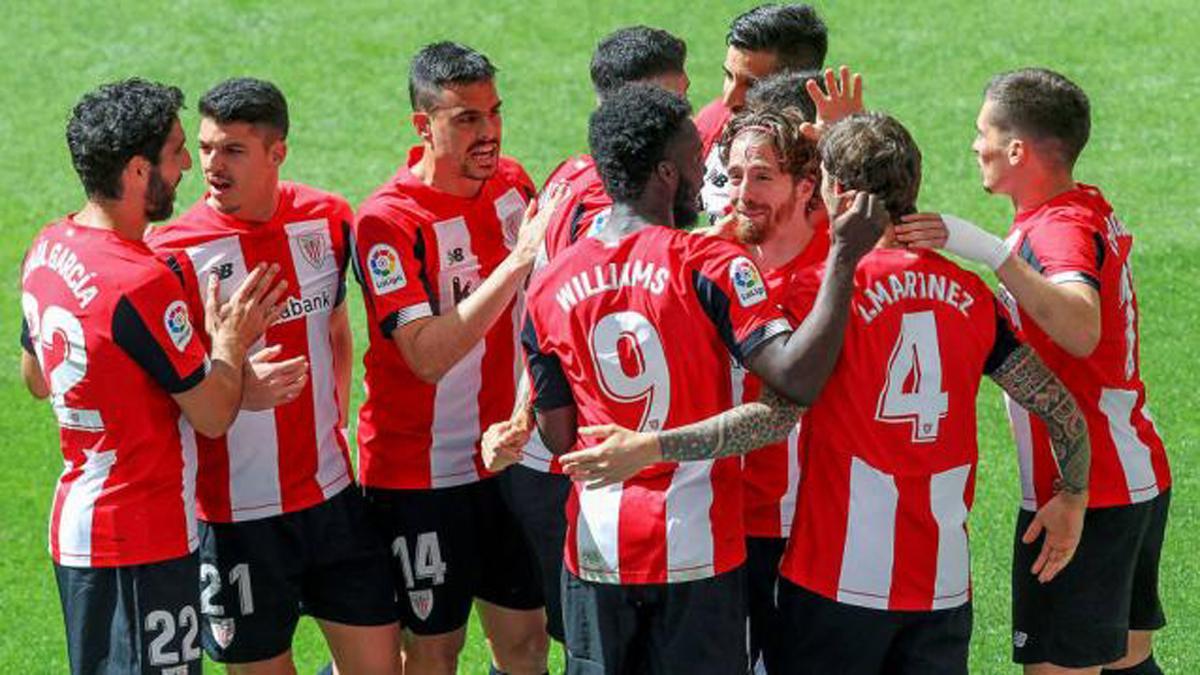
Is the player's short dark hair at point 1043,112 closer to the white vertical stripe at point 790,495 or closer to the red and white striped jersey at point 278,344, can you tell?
the white vertical stripe at point 790,495

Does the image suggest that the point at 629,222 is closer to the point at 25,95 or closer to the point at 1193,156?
the point at 1193,156

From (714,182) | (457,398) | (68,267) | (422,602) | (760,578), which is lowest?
(422,602)

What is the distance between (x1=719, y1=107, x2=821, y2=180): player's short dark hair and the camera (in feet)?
20.9

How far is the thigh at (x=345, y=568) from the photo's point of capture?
7242 millimetres

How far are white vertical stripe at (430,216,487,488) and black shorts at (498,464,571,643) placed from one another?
190 millimetres

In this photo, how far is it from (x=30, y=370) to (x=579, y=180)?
6.59 ft

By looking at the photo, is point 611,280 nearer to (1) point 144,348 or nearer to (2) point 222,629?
(1) point 144,348

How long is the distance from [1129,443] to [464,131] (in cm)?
253

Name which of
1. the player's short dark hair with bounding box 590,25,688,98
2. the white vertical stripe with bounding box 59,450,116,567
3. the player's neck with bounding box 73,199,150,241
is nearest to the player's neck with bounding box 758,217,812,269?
the player's short dark hair with bounding box 590,25,688,98

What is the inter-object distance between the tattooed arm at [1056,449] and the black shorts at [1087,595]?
72mm

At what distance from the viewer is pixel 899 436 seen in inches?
236

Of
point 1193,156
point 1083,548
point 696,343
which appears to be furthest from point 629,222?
point 1193,156

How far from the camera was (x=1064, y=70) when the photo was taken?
1409cm

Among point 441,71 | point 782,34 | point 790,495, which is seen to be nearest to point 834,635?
point 790,495
